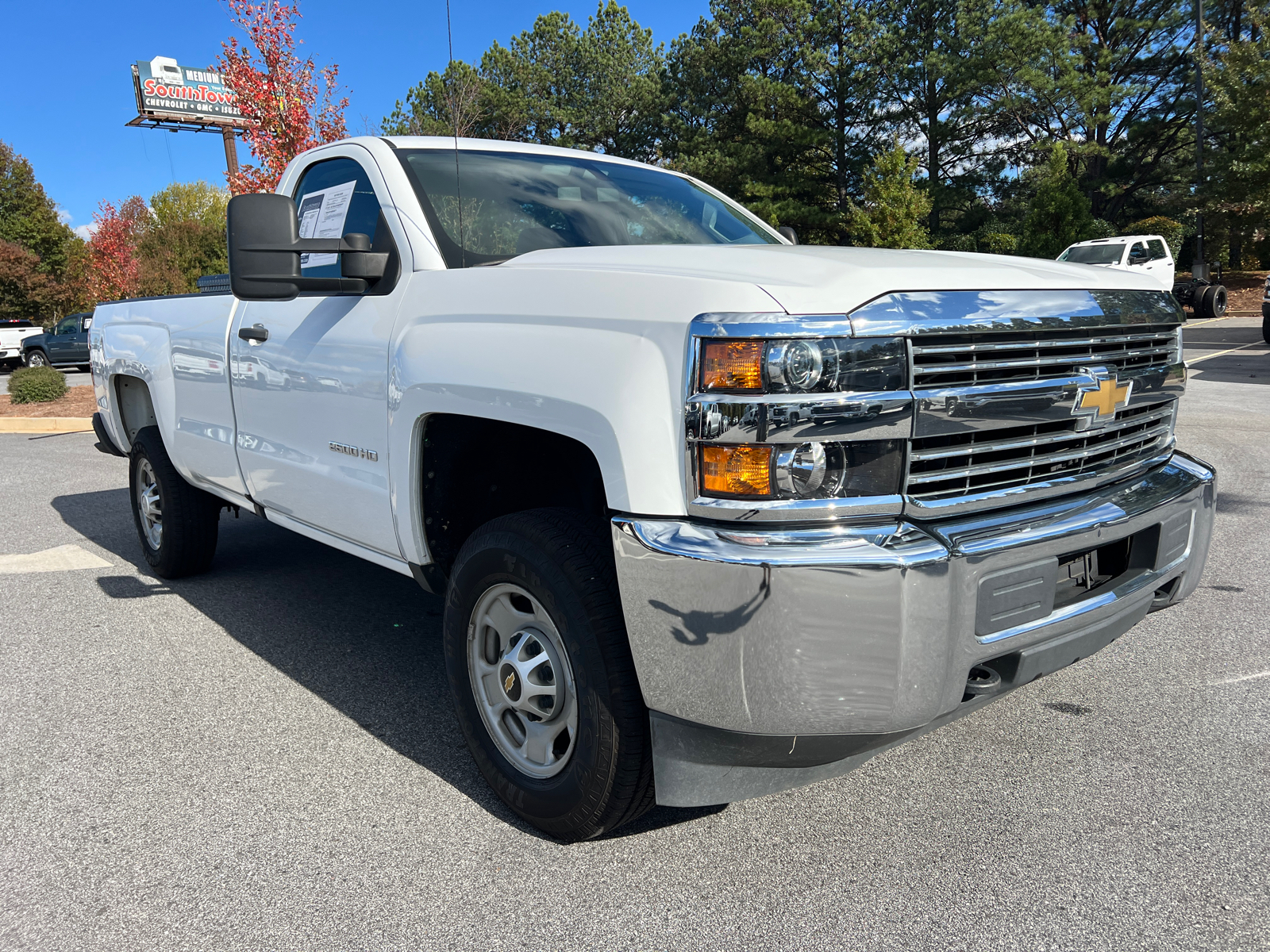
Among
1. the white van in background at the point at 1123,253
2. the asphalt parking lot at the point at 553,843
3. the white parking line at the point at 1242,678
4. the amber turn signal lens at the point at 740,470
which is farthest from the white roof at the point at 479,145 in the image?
the white van in background at the point at 1123,253

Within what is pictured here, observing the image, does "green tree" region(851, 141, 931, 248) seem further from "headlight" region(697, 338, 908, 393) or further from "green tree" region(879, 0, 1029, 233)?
"headlight" region(697, 338, 908, 393)

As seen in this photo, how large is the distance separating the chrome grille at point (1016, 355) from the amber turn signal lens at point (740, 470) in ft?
1.23

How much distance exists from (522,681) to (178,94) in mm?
50502

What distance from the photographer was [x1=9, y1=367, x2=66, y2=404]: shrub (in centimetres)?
1509

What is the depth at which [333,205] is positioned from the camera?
3488mm

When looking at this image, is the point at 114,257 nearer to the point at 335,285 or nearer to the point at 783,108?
the point at 783,108

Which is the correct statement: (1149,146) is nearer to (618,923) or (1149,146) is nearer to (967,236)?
(967,236)

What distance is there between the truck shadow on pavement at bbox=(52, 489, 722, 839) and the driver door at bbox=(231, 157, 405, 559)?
643mm

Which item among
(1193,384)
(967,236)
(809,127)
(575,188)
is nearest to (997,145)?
(967,236)

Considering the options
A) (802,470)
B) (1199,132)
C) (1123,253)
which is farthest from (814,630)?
(1199,132)

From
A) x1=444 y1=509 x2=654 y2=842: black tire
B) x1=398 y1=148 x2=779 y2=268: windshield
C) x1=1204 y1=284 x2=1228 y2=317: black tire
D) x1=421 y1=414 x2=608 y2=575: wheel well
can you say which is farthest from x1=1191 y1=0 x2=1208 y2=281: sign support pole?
x1=444 y1=509 x2=654 y2=842: black tire

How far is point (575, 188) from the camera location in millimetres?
3389

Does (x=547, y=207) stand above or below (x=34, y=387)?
above

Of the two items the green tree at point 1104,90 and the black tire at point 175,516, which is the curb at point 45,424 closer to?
the black tire at point 175,516
